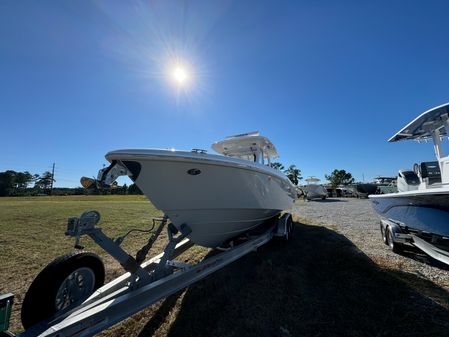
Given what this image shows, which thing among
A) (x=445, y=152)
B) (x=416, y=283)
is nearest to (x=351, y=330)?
(x=416, y=283)

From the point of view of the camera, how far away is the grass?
2580mm

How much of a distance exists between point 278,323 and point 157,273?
60.3 inches

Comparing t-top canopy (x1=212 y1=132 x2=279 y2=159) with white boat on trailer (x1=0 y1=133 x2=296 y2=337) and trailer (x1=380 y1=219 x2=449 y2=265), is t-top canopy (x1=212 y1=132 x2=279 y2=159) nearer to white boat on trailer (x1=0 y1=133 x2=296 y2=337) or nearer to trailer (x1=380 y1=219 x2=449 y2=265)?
white boat on trailer (x1=0 y1=133 x2=296 y2=337)

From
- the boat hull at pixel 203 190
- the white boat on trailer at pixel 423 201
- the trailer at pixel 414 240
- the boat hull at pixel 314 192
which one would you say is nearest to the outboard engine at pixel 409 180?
the white boat on trailer at pixel 423 201

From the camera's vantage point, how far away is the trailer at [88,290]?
1998mm

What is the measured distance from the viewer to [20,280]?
12.9 feet

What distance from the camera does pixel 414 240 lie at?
427cm

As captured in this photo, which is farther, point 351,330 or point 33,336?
point 351,330

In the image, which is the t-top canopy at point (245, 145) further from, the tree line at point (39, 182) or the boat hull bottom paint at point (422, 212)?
the tree line at point (39, 182)

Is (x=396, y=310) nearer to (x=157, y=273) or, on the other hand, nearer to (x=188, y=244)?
(x=157, y=273)

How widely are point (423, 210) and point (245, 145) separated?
3.68m

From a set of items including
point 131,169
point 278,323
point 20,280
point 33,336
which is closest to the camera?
point 33,336

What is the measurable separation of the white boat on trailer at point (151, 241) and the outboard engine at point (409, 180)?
3260 mm

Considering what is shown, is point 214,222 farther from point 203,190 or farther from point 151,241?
point 151,241
